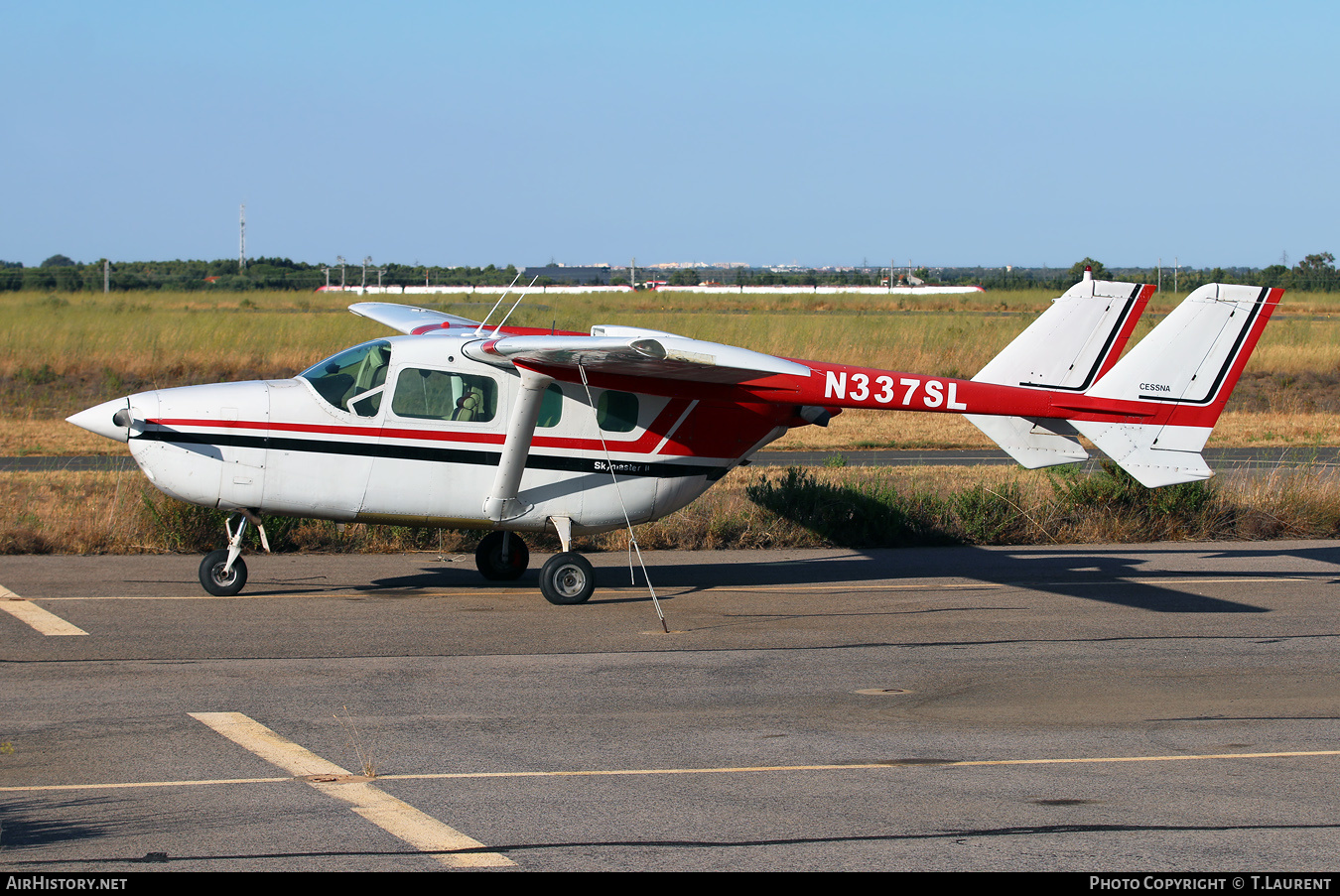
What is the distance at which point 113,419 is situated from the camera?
10.7m

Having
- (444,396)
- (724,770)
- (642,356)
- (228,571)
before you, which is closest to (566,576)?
(444,396)

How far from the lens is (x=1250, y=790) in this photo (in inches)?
251

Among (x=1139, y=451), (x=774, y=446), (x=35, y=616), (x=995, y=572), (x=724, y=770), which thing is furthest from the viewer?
(x=774, y=446)

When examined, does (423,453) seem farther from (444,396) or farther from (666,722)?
(666,722)

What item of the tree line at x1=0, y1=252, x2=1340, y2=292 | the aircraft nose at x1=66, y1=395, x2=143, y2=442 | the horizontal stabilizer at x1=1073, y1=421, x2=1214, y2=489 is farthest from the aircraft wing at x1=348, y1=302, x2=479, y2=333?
the tree line at x1=0, y1=252, x2=1340, y2=292

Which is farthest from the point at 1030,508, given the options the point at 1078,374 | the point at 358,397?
the point at 358,397

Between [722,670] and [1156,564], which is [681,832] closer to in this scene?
[722,670]

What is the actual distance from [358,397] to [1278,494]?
11.4 metres

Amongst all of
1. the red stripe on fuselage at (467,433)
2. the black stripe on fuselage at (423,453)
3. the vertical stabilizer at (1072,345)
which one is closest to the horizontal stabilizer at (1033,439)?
the vertical stabilizer at (1072,345)

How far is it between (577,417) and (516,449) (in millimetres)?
700

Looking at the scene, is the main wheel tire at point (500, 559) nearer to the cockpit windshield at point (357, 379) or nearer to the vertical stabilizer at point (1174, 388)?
the cockpit windshield at point (357, 379)

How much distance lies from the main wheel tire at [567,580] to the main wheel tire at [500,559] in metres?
1.26

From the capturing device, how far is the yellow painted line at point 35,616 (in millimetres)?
9711

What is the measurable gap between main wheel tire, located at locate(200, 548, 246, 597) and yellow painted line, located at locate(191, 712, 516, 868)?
3649mm
